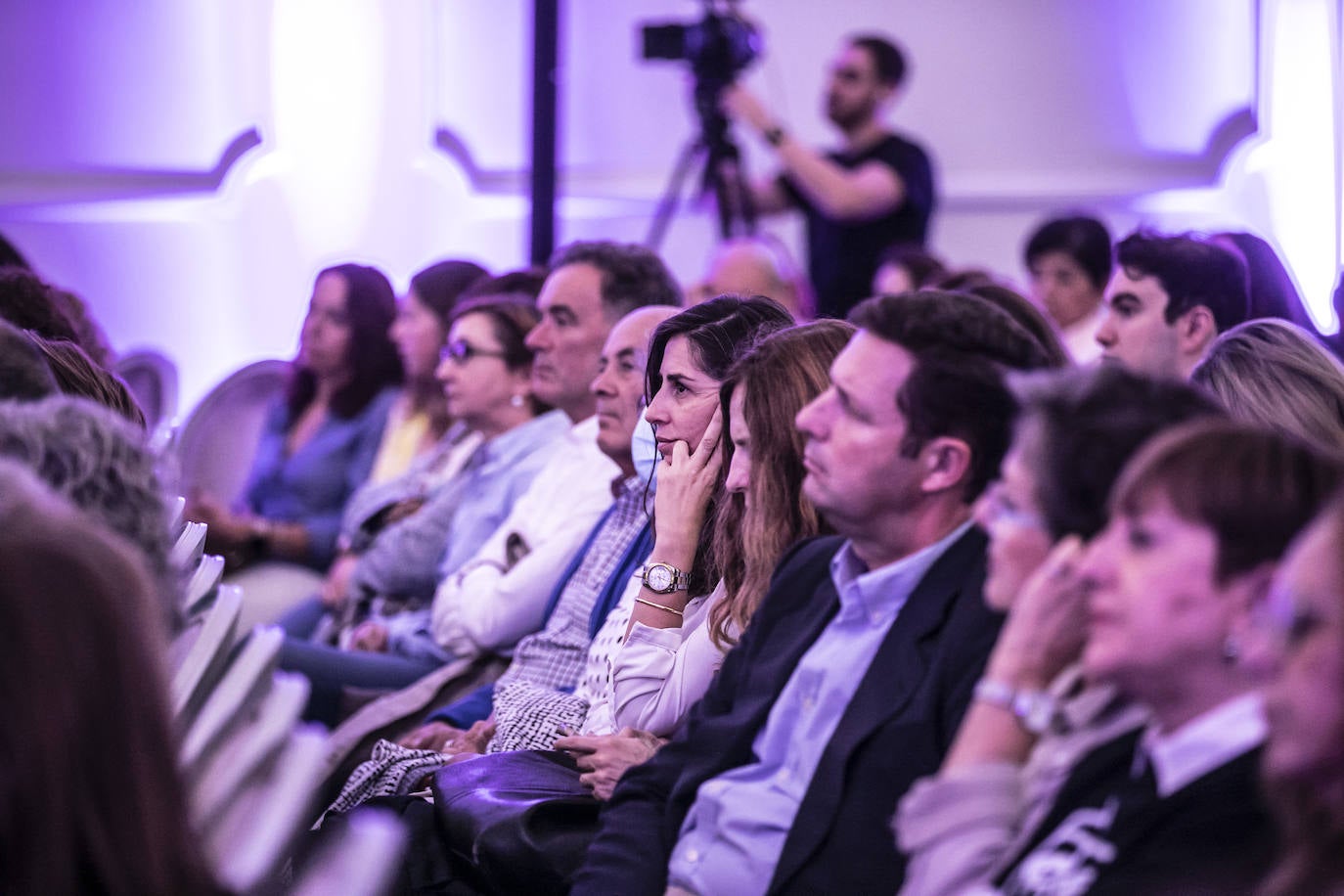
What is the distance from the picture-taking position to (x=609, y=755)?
6.24 feet

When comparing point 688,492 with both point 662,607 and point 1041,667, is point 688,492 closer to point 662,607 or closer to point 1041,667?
point 662,607

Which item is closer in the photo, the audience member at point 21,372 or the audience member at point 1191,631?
the audience member at point 1191,631

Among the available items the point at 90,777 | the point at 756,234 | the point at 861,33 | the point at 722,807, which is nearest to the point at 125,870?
the point at 90,777

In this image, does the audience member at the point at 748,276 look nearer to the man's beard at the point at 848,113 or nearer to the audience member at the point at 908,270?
the audience member at the point at 908,270

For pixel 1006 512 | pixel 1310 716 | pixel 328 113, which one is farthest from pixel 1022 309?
pixel 328 113

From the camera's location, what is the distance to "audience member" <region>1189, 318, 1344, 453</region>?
1.86m

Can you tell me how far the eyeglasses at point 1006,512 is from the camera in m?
1.27

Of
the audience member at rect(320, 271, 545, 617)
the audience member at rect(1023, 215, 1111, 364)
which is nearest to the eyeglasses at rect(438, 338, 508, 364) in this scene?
the audience member at rect(320, 271, 545, 617)

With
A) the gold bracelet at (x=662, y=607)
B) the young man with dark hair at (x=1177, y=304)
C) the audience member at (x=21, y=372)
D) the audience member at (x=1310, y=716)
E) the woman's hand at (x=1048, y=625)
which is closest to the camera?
the audience member at (x=1310, y=716)

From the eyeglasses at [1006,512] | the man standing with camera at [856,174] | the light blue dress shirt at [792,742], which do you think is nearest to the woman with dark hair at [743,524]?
the light blue dress shirt at [792,742]

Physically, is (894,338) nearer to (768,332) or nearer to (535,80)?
(768,332)

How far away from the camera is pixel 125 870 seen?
1.02 metres

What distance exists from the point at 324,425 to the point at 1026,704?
115 inches

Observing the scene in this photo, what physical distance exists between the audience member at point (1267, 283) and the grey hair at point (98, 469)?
188cm
